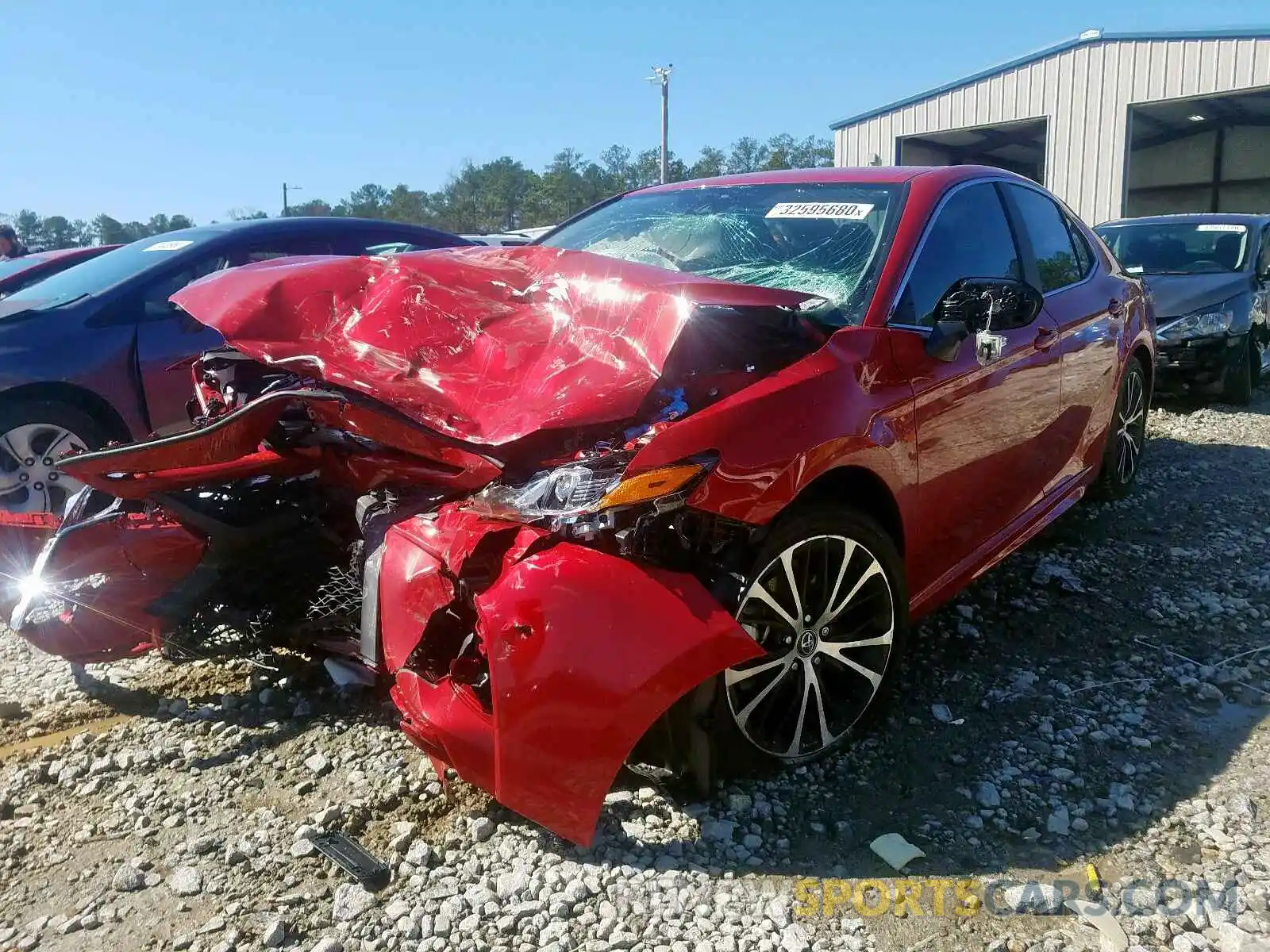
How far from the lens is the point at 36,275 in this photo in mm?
8039

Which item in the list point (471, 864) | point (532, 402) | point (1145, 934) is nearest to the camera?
point (1145, 934)

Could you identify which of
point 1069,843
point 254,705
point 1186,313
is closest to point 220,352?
point 254,705

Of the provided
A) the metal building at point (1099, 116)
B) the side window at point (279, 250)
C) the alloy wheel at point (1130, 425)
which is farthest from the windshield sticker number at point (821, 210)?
the metal building at point (1099, 116)

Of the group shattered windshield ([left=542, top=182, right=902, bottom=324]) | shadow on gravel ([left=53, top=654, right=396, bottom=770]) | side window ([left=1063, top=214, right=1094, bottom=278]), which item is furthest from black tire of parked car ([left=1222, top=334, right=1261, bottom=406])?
shadow on gravel ([left=53, top=654, right=396, bottom=770])

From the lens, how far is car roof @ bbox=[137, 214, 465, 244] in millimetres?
5734

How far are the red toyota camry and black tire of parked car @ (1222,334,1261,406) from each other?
17.2ft

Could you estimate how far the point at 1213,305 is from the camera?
7.80m

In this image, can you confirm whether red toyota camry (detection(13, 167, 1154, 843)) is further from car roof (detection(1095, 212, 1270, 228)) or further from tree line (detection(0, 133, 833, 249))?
tree line (detection(0, 133, 833, 249))

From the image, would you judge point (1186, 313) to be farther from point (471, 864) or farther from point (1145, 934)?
point (471, 864)

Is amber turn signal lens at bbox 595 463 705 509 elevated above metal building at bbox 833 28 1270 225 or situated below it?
below

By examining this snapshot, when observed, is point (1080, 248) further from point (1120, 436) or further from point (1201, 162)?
point (1201, 162)

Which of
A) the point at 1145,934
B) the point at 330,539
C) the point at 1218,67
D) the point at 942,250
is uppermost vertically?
the point at 1218,67

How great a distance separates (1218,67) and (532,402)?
18074mm
